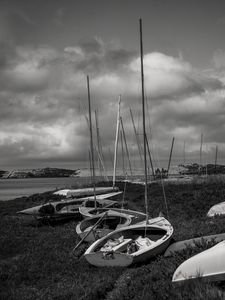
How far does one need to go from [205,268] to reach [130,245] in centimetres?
491

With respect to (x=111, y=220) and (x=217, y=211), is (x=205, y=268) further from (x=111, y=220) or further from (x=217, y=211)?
(x=217, y=211)

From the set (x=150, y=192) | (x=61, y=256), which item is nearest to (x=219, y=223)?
(x=61, y=256)

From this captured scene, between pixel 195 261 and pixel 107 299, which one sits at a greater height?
pixel 195 261

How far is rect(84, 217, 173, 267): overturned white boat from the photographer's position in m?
11.3

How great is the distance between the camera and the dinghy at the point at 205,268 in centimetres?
782

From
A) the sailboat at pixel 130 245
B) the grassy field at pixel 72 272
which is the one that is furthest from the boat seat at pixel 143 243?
the grassy field at pixel 72 272

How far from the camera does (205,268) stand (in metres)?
7.99

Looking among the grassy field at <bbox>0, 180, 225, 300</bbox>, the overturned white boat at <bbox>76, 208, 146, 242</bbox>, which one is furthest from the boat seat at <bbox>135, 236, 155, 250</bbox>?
the overturned white boat at <bbox>76, 208, 146, 242</bbox>

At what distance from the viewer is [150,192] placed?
33344 mm

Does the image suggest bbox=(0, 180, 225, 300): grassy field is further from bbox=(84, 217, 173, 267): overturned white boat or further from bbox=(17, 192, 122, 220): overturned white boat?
bbox=(17, 192, 122, 220): overturned white boat

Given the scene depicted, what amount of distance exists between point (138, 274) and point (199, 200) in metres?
17.1

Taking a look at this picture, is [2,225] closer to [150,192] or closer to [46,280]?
[46,280]

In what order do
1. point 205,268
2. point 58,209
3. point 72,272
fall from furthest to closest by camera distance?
1. point 58,209
2. point 72,272
3. point 205,268

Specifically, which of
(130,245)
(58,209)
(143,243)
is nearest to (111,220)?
(143,243)
